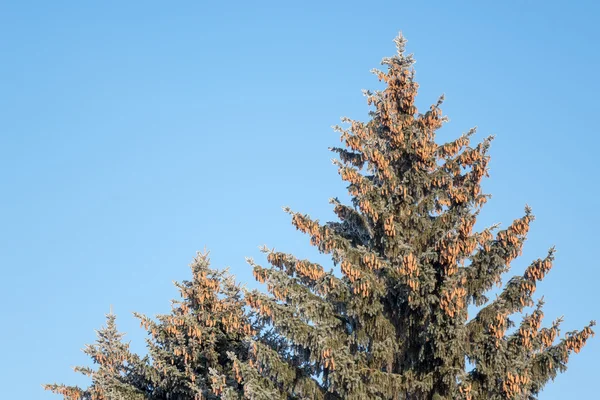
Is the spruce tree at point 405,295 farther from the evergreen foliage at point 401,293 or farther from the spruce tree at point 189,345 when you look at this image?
the spruce tree at point 189,345

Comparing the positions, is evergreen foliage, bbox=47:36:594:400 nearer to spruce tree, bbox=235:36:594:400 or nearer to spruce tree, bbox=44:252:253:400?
spruce tree, bbox=235:36:594:400

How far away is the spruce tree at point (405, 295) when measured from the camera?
22.8 m

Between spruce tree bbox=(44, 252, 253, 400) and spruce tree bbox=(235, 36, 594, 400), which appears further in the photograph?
spruce tree bbox=(44, 252, 253, 400)

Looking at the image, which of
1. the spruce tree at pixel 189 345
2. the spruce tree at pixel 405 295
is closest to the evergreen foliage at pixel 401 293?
the spruce tree at pixel 405 295

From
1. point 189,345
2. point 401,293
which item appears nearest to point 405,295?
point 401,293

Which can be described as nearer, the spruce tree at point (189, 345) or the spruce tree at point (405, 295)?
the spruce tree at point (405, 295)

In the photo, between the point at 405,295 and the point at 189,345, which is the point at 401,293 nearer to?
the point at 405,295

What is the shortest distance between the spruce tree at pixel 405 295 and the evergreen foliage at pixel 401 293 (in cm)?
3

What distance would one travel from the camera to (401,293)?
24.1 metres

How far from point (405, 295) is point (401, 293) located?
0.55 feet

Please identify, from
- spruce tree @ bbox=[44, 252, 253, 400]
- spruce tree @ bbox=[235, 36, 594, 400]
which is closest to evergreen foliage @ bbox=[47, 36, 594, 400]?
spruce tree @ bbox=[235, 36, 594, 400]

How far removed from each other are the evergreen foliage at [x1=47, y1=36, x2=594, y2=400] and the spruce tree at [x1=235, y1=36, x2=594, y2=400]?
0.10 ft

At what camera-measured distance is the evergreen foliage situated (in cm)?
2283

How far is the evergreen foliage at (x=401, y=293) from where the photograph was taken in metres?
22.8
